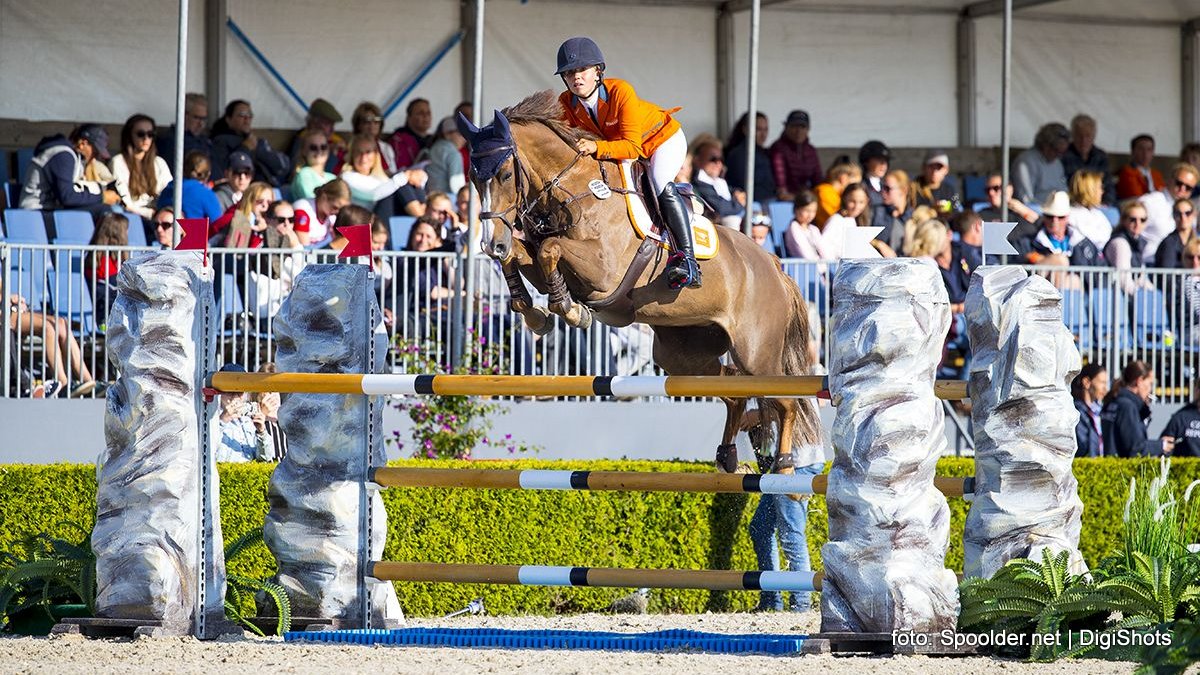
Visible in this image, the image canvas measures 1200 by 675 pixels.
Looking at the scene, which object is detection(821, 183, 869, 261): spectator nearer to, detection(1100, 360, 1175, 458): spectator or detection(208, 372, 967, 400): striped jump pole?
detection(1100, 360, 1175, 458): spectator

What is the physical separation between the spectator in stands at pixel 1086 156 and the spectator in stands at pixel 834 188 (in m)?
2.72

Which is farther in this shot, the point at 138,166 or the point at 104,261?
the point at 138,166

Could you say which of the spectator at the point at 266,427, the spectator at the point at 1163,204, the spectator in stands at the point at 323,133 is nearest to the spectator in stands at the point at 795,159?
the spectator at the point at 1163,204

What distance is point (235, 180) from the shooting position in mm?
11516

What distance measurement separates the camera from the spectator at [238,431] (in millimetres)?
8492

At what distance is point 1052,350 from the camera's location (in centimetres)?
549

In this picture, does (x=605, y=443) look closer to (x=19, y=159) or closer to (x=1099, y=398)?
(x=1099, y=398)

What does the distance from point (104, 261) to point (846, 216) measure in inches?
212

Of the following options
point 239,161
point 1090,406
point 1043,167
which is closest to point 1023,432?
point 1090,406

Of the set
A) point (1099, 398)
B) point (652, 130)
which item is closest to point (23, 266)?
point (652, 130)

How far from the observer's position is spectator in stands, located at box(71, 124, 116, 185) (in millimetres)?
11375

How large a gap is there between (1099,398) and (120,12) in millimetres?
8252

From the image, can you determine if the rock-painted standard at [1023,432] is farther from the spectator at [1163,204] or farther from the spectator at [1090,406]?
the spectator at [1163,204]

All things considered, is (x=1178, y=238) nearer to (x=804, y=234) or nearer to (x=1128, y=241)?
(x=1128, y=241)
